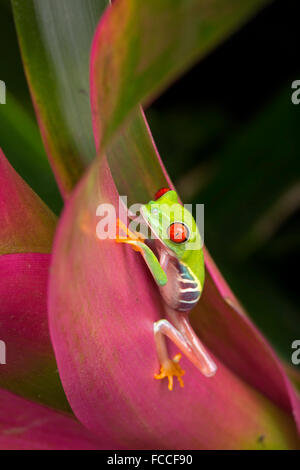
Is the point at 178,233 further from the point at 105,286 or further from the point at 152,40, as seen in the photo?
the point at 152,40

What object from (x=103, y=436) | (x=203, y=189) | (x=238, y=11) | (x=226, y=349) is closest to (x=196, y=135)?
(x=203, y=189)

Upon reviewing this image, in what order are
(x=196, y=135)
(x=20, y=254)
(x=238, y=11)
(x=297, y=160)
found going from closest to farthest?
1. (x=238, y=11)
2. (x=20, y=254)
3. (x=297, y=160)
4. (x=196, y=135)

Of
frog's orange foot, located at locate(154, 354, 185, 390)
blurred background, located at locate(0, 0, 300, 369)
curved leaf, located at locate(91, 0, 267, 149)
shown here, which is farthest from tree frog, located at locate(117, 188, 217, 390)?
blurred background, located at locate(0, 0, 300, 369)

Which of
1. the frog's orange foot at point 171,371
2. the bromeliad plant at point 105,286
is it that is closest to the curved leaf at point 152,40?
the bromeliad plant at point 105,286

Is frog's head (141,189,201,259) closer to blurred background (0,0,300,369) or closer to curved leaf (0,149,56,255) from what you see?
curved leaf (0,149,56,255)

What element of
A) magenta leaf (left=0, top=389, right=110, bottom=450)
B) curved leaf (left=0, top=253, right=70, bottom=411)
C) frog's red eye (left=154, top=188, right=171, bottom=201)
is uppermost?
frog's red eye (left=154, top=188, right=171, bottom=201)
